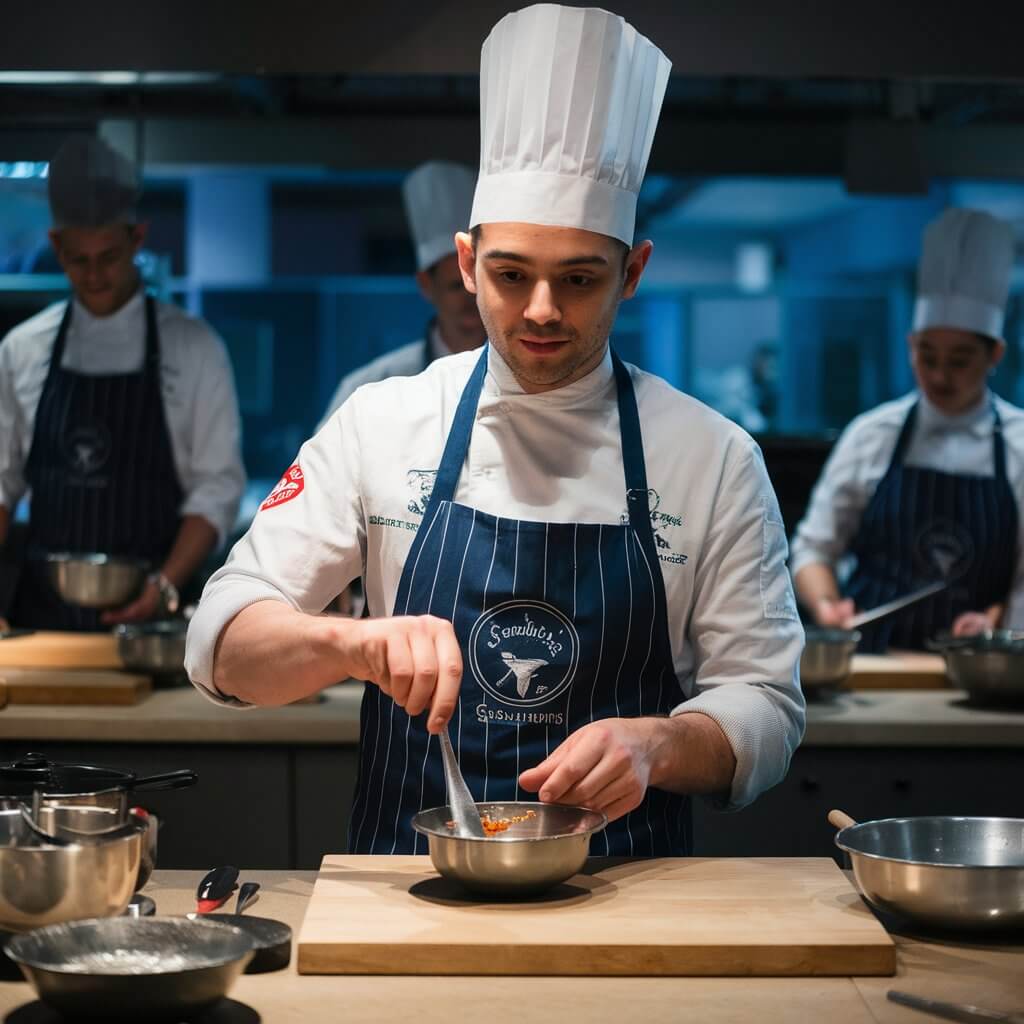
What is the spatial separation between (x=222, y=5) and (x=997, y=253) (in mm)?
2145

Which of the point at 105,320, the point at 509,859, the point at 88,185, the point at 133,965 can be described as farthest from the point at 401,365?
the point at 133,965

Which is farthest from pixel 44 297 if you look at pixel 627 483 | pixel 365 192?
pixel 365 192

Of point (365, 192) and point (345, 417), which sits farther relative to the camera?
point (365, 192)

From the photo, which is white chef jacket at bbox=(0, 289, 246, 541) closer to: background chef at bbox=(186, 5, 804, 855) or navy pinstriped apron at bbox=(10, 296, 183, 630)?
navy pinstriped apron at bbox=(10, 296, 183, 630)

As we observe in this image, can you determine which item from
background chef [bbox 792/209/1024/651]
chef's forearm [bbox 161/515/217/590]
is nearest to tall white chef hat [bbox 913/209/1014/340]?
background chef [bbox 792/209/1024/651]

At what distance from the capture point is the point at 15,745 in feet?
9.82

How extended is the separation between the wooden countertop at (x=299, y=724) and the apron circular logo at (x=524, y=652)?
38.6 inches

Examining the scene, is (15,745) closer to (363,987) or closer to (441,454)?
(441,454)

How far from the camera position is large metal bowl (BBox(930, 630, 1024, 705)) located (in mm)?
3131

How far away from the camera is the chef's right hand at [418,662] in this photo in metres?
1.61

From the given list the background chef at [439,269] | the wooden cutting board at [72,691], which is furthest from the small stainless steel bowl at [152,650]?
the background chef at [439,269]

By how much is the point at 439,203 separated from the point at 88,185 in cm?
92

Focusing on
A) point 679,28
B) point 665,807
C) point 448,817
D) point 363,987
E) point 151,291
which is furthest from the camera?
point 151,291

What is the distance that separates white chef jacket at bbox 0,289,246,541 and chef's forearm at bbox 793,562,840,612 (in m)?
1.48
